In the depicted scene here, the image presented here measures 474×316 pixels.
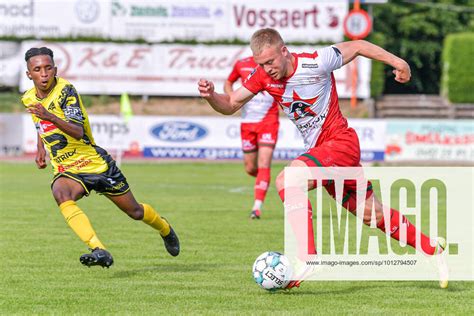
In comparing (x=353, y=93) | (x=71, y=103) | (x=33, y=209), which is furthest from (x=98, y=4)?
(x=71, y=103)

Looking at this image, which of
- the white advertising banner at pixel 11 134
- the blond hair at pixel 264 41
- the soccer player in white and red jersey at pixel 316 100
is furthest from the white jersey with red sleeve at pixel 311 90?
the white advertising banner at pixel 11 134

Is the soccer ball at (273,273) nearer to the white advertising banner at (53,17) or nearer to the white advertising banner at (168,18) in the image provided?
the white advertising banner at (168,18)

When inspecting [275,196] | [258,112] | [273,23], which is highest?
[273,23]

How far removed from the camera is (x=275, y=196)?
18859 millimetres

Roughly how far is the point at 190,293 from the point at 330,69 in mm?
2067

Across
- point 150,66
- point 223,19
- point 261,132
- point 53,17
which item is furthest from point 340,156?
point 53,17

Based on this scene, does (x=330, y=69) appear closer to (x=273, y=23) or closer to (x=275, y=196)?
(x=275, y=196)

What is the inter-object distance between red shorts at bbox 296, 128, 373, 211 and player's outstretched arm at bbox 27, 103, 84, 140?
1.90 m

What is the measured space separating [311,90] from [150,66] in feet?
97.8

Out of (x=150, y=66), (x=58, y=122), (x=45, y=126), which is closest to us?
(x=58, y=122)

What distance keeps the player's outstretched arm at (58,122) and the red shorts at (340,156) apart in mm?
1900

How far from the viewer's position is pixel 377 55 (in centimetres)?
789

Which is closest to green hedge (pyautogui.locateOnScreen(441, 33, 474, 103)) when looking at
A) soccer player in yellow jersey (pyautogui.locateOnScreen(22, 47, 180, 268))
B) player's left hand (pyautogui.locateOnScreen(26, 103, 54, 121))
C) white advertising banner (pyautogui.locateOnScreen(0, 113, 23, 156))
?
white advertising banner (pyautogui.locateOnScreen(0, 113, 23, 156))

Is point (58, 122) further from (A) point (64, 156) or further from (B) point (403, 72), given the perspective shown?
(B) point (403, 72)
